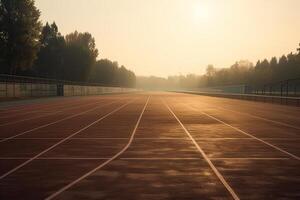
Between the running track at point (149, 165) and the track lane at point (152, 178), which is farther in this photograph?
the running track at point (149, 165)

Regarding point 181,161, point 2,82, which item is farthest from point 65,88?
point 181,161

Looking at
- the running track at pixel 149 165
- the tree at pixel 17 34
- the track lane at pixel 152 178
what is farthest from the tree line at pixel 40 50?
the track lane at pixel 152 178

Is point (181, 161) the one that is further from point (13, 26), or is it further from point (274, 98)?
point (13, 26)

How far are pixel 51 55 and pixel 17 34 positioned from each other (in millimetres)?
37812

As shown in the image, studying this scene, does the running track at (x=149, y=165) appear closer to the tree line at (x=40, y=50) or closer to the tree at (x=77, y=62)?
the tree line at (x=40, y=50)

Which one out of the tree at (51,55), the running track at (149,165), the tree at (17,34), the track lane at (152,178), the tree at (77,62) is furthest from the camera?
the tree at (77,62)

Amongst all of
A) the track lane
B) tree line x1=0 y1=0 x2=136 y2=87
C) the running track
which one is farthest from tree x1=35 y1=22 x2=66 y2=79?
the track lane

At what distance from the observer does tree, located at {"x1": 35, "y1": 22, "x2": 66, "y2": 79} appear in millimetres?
94438

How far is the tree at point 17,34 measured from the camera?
58.6 m

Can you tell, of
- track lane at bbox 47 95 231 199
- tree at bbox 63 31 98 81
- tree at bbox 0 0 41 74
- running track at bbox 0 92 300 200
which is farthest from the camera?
tree at bbox 63 31 98 81

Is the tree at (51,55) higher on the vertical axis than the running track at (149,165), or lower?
higher

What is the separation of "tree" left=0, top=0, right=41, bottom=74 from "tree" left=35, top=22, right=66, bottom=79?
103 feet

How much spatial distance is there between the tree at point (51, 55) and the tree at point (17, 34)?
1241 inches

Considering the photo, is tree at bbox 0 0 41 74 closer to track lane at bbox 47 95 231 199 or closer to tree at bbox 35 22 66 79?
tree at bbox 35 22 66 79
